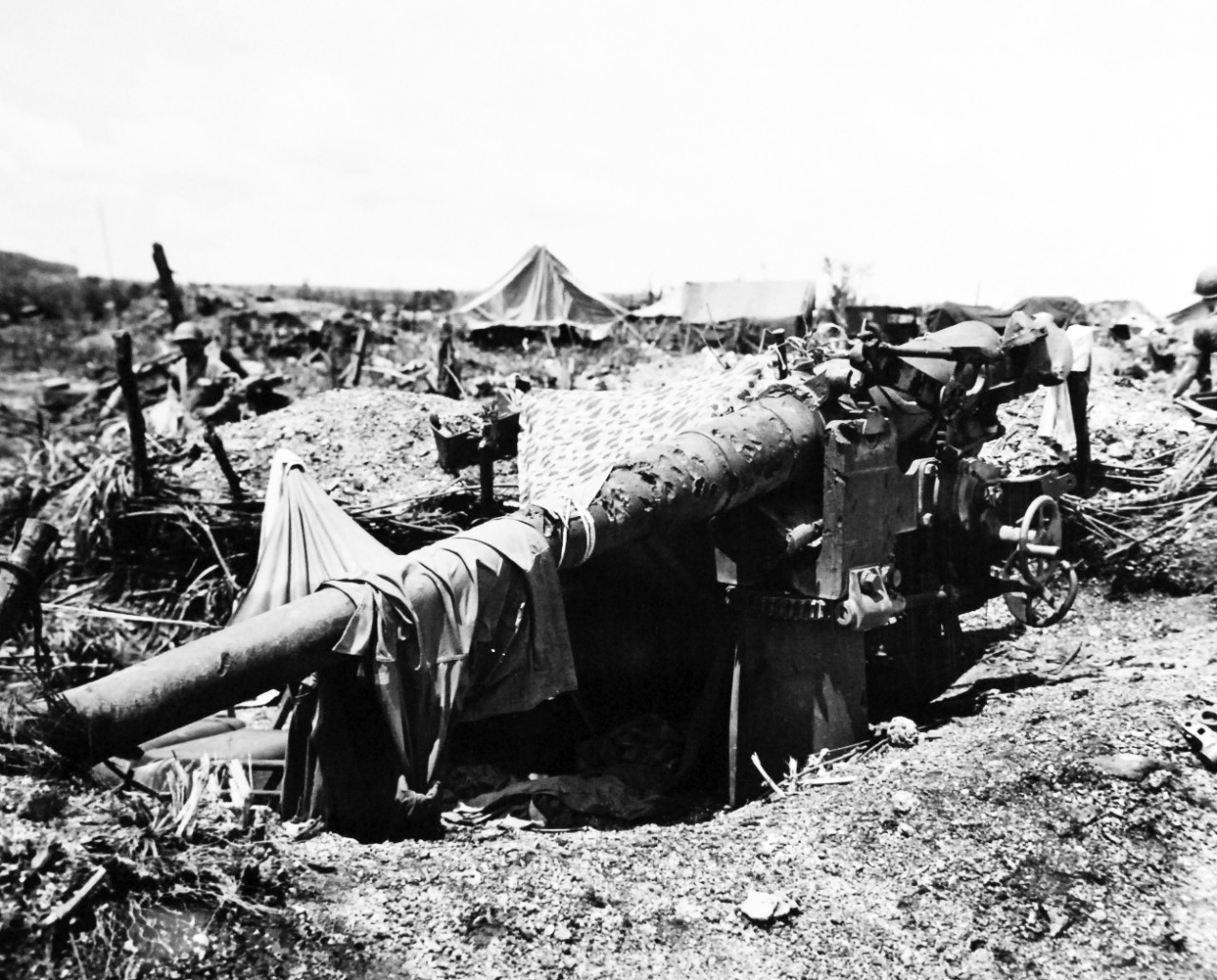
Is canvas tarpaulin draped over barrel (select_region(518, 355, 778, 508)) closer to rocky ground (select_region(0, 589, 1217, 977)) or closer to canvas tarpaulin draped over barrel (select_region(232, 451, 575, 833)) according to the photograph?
canvas tarpaulin draped over barrel (select_region(232, 451, 575, 833))

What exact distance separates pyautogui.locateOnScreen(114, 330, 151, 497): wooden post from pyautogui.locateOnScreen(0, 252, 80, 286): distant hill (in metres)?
0.72

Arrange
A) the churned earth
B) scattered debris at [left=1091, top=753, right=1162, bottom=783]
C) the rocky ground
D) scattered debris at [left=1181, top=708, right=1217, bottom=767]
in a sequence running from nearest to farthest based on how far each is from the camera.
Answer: the rocky ground, the churned earth, scattered debris at [left=1091, top=753, right=1162, bottom=783], scattered debris at [left=1181, top=708, right=1217, bottom=767]

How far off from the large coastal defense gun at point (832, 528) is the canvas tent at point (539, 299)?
62.0 feet

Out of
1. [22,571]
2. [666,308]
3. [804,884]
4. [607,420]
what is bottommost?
[804,884]

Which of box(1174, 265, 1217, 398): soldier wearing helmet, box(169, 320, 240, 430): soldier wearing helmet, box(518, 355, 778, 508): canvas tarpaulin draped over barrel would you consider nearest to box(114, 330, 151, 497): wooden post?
box(518, 355, 778, 508): canvas tarpaulin draped over barrel

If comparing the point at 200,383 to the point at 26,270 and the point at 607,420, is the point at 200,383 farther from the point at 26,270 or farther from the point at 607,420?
the point at 607,420

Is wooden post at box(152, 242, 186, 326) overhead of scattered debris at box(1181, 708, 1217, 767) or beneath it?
overhead

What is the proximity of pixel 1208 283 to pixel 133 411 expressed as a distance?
9.11 meters

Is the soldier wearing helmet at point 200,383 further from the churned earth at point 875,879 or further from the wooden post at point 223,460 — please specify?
the churned earth at point 875,879

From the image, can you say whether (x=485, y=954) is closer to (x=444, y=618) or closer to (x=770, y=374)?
(x=444, y=618)

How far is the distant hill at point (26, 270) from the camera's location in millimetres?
6629

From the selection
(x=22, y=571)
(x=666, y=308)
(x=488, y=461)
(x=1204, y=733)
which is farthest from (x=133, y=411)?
(x=666, y=308)

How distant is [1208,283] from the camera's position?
32.4ft

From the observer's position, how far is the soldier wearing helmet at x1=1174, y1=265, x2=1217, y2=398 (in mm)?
9656
